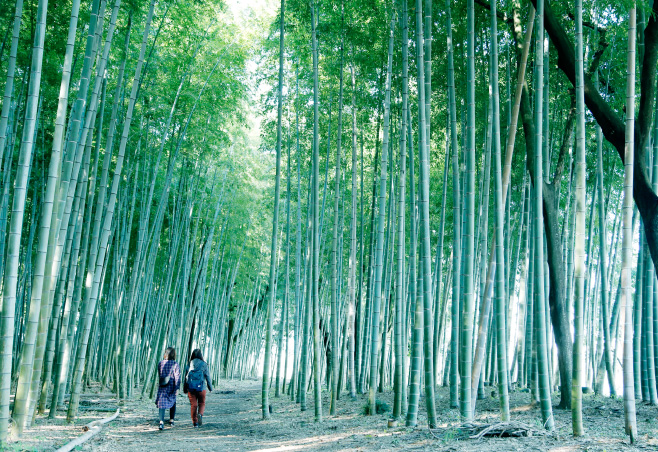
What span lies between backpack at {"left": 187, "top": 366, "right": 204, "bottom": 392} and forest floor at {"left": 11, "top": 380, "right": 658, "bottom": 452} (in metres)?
0.42

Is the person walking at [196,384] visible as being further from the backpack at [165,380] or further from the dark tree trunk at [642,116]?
the dark tree trunk at [642,116]

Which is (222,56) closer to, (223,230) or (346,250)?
(223,230)

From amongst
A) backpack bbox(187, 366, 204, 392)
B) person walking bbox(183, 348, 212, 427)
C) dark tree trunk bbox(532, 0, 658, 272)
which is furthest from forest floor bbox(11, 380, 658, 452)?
dark tree trunk bbox(532, 0, 658, 272)

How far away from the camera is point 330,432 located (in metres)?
4.78

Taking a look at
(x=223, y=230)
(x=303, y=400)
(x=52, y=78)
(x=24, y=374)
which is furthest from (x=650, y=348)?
(x=223, y=230)

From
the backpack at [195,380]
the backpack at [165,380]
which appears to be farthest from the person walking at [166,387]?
the backpack at [195,380]

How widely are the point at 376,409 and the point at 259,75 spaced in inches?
206

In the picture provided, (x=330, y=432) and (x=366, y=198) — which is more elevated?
(x=366, y=198)

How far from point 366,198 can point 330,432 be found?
235 inches

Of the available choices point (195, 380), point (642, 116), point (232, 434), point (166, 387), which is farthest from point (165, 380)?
point (642, 116)

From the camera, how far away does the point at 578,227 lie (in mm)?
3354

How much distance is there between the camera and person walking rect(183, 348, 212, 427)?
5.52 m

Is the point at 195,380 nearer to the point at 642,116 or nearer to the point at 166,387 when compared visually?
the point at 166,387

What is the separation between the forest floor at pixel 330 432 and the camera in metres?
3.26
